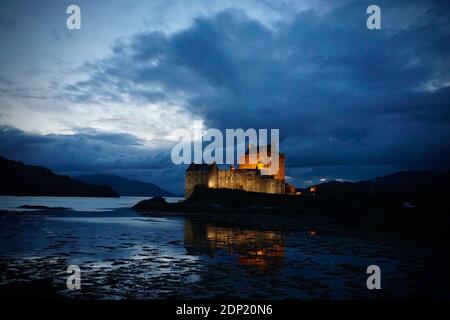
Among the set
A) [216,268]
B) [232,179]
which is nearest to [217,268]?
[216,268]

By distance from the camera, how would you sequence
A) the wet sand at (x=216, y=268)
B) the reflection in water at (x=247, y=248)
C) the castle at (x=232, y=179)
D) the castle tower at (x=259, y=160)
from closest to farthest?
the wet sand at (x=216, y=268) → the reflection in water at (x=247, y=248) → the castle at (x=232, y=179) → the castle tower at (x=259, y=160)

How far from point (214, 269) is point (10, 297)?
29.7 feet

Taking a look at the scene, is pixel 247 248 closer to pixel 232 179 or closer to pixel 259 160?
pixel 232 179

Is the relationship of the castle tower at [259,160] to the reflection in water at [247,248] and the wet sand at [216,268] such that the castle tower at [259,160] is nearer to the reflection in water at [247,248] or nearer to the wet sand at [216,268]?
the reflection in water at [247,248]

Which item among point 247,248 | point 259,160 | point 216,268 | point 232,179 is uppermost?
point 259,160

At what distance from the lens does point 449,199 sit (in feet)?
238

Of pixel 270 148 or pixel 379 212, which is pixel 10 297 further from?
pixel 270 148

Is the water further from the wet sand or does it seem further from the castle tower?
the castle tower

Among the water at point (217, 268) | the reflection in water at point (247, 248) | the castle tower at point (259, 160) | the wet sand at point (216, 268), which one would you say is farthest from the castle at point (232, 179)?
the water at point (217, 268)

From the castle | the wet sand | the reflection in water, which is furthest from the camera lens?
the castle

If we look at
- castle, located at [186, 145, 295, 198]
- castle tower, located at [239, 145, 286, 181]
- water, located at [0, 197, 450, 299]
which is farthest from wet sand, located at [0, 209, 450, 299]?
castle tower, located at [239, 145, 286, 181]

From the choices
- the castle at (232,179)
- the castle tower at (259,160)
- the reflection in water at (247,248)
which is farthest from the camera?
the castle tower at (259,160)
